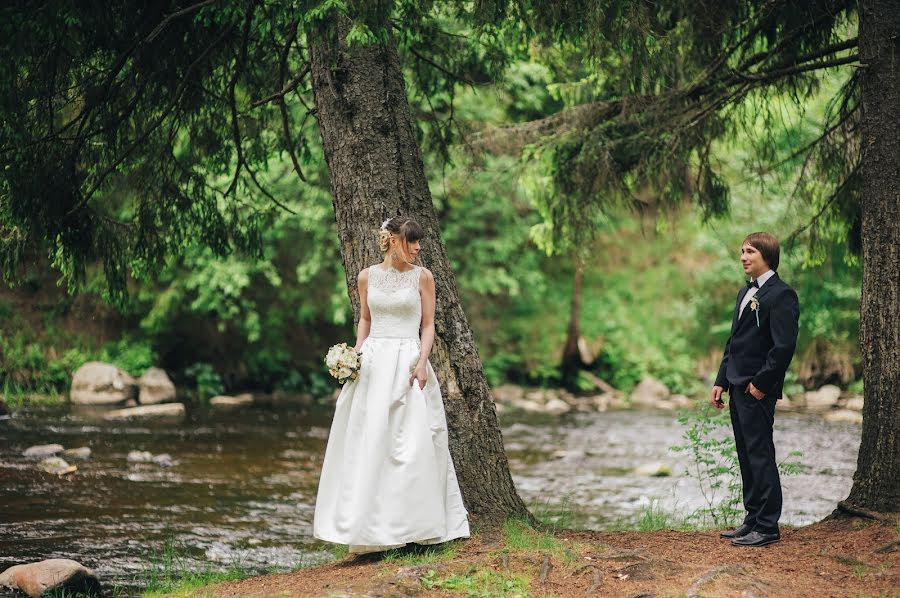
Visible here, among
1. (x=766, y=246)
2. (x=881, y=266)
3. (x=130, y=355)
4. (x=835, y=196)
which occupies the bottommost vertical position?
(x=130, y=355)

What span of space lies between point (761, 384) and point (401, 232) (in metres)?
2.38

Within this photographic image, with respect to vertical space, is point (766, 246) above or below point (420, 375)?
above

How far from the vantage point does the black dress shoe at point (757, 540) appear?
523 centimetres

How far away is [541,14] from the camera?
18.3ft

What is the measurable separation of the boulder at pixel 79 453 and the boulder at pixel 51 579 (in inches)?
212

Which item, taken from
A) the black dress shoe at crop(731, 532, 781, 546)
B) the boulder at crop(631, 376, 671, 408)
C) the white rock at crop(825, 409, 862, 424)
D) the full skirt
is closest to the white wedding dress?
the full skirt

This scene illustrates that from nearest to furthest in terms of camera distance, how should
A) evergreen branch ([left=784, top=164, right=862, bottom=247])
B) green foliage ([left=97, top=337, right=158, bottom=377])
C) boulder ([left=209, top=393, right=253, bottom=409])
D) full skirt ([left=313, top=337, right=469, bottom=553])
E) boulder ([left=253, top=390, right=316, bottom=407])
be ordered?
full skirt ([left=313, top=337, right=469, bottom=553])
evergreen branch ([left=784, top=164, right=862, bottom=247])
boulder ([left=209, top=393, right=253, bottom=409])
boulder ([left=253, top=390, right=316, bottom=407])
green foliage ([left=97, top=337, right=158, bottom=377])

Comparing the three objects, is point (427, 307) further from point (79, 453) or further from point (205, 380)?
point (205, 380)

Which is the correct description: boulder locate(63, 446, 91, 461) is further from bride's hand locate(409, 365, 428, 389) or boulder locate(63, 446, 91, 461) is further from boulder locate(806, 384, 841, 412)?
boulder locate(806, 384, 841, 412)

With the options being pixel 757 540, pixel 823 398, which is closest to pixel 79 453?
pixel 757 540

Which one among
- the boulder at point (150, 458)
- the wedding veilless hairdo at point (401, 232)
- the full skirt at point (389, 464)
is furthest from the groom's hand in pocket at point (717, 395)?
the boulder at point (150, 458)

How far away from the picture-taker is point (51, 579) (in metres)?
5.77

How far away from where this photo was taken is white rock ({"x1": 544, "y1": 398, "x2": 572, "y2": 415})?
707 inches

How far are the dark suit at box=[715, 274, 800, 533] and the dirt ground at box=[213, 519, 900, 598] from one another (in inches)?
11.8
